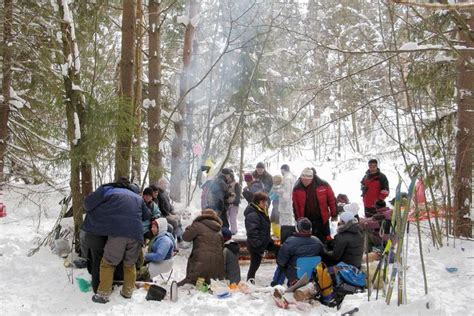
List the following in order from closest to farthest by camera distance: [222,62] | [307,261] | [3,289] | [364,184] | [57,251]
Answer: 1. [3,289]
2. [307,261]
3. [57,251]
4. [364,184]
5. [222,62]

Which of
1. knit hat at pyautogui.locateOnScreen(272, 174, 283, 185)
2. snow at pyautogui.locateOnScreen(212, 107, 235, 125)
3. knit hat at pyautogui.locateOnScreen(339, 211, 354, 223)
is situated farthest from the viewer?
snow at pyautogui.locateOnScreen(212, 107, 235, 125)

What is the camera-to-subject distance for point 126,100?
6.09 metres

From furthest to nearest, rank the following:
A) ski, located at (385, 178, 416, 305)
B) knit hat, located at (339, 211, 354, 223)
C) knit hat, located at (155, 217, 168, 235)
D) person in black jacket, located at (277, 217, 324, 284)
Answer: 1. knit hat, located at (155, 217, 168, 235)
2. knit hat, located at (339, 211, 354, 223)
3. person in black jacket, located at (277, 217, 324, 284)
4. ski, located at (385, 178, 416, 305)

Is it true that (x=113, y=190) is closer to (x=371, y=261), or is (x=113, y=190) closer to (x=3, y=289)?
(x=3, y=289)

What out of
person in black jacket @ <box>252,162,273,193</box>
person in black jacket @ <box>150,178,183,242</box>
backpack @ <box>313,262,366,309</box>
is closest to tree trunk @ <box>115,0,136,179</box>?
person in black jacket @ <box>150,178,183,242</box>

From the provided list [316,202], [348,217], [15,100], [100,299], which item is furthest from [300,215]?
[15,100]

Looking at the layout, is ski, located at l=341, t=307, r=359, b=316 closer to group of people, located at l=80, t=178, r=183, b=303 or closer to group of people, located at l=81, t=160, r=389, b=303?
group of people, located at l=81, t=160, r=389, b=303

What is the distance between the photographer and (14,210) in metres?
10.6

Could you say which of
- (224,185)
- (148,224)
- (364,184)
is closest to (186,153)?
(224,185)

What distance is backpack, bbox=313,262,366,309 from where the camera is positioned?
17.1 ft

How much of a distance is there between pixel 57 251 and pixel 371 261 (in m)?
4.35

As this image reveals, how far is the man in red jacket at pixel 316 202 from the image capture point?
23.4ft

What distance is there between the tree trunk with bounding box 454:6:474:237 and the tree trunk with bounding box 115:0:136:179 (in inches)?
195

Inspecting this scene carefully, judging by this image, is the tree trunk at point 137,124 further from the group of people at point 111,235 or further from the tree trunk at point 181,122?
the tree trunk at point 181,122
